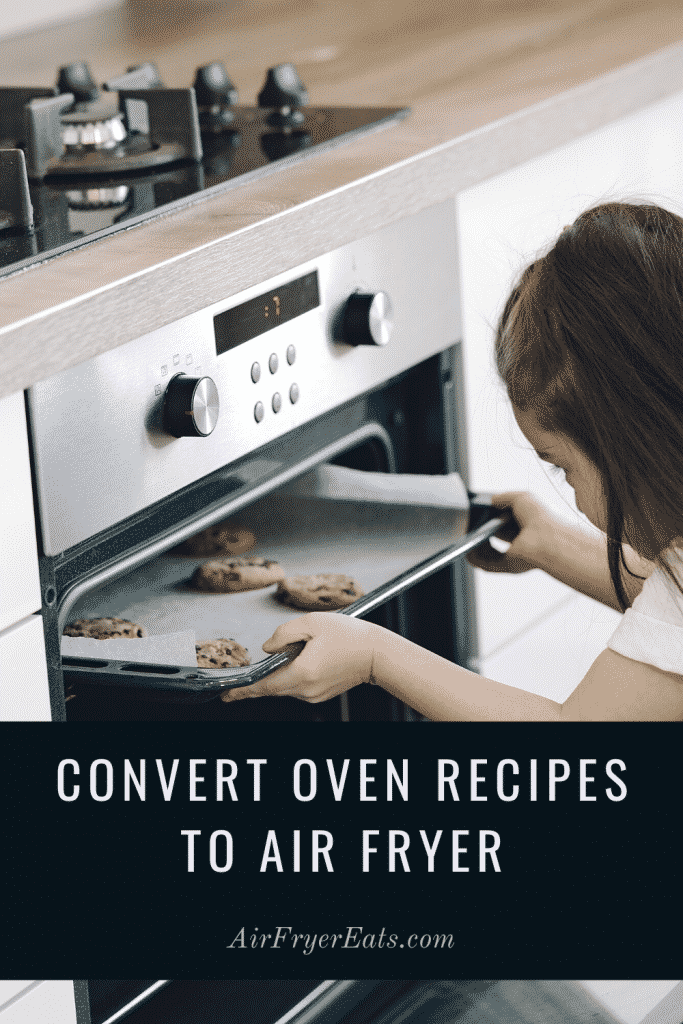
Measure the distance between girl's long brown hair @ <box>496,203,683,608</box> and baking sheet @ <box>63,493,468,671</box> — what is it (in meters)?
0.19

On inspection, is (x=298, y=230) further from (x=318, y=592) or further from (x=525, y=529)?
(x=525, y=529)

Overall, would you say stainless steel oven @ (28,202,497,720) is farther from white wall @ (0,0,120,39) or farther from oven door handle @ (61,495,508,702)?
white wall @ (0,0,120,39)

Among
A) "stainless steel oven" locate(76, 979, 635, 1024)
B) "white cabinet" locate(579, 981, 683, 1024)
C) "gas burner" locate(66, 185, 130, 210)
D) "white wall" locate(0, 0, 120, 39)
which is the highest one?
"white wall" locate(0, 0, 120, 39)

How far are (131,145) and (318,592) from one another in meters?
0.40

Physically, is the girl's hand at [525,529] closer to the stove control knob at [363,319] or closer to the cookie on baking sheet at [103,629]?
the stove control knob at [363,319]

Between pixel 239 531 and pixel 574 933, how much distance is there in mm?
439

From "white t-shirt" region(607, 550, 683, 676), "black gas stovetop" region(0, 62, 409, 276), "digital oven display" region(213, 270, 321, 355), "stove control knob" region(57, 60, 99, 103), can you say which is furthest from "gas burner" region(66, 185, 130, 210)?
"white t-shirt" region(607, 550, 683, 676)

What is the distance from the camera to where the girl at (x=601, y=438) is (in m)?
0.97

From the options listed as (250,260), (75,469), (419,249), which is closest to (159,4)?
(419,249)

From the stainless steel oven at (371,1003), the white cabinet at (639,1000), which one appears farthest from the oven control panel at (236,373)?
the white cabinet at (639,1000)

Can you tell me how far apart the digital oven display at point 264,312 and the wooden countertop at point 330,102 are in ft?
0.12

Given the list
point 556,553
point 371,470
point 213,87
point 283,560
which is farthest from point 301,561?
point 213,87

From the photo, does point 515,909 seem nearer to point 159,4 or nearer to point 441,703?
point 441,703

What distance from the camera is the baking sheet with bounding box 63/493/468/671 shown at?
1.04 meters
